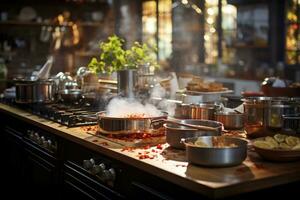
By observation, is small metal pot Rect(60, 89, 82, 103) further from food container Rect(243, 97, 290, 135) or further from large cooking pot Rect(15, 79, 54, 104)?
food container Rect(243, 97, 290, 135)

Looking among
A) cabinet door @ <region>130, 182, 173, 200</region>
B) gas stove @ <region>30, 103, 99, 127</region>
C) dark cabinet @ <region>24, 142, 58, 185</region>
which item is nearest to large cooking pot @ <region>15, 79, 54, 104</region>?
gas stove @ <region>30, 103, 99, 127</region>

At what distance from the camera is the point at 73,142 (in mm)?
2506

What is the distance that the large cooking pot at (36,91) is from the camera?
3656 millimetres

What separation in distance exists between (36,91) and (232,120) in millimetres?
1789

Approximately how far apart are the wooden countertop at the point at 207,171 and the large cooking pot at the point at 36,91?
1.60 m

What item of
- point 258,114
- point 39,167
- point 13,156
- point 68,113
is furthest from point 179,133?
point 13,156

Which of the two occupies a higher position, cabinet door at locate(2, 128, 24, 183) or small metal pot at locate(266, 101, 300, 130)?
small metal pot at locate(266, 101, 300, 130)

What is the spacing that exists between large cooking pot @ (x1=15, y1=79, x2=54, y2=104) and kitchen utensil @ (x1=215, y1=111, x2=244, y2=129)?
5.55ft

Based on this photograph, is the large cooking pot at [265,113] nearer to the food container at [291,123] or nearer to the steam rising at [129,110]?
the food container at [291,123]

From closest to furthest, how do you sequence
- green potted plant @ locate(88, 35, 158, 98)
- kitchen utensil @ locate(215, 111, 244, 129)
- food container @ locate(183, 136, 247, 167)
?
food container @ locate(183, 136, 247, 167)
kitchen utensil @ locate(215, 111, 244, 129)
green potted plant @ locate(88, 35, 158, 98)

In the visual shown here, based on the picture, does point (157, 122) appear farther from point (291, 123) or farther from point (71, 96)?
point (71, 96)

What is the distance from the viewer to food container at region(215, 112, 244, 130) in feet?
8.04

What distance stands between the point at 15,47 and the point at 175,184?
20.3ft

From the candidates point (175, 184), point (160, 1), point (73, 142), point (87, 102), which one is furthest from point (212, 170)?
point (160, 1)
